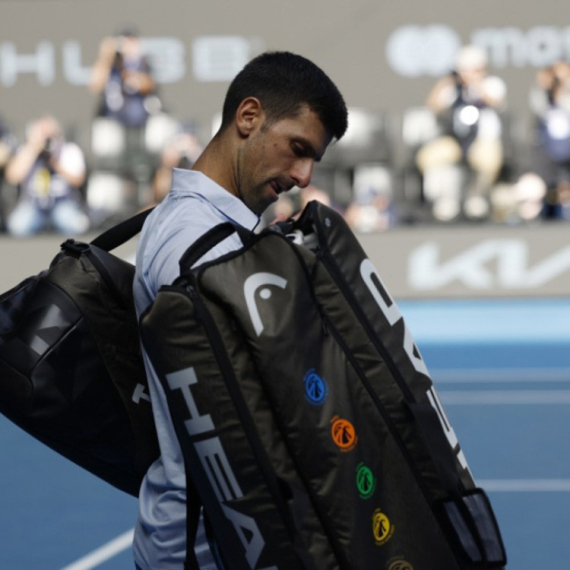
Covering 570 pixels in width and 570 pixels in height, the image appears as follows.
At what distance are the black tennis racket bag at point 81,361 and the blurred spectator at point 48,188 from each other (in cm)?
1186

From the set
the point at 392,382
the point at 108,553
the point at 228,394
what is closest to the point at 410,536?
the point at 392,382

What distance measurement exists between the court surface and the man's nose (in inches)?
124

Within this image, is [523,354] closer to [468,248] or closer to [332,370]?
[468,248]

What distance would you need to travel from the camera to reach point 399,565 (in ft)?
6.16

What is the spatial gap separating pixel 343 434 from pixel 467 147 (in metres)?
12.5

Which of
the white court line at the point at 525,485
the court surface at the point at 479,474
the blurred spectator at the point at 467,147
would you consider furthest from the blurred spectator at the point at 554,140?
the white court line at the point at 525,485

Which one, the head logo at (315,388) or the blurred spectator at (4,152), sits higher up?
the head logo at (315,388)

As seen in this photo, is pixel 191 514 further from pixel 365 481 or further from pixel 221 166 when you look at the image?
pixel 221 166

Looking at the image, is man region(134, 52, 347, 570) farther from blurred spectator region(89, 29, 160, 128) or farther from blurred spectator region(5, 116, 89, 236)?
blurred spectator region(89, 29, 160, 128)

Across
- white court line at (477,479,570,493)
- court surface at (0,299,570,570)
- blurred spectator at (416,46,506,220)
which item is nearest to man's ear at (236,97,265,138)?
court surface at (0,299,570,570)

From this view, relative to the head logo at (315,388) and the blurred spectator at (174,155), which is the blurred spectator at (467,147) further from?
the head logo at (315,388)

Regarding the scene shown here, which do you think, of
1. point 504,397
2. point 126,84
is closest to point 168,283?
point 504,397

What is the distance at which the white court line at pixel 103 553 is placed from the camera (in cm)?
508

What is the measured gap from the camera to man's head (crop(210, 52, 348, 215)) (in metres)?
2.17
